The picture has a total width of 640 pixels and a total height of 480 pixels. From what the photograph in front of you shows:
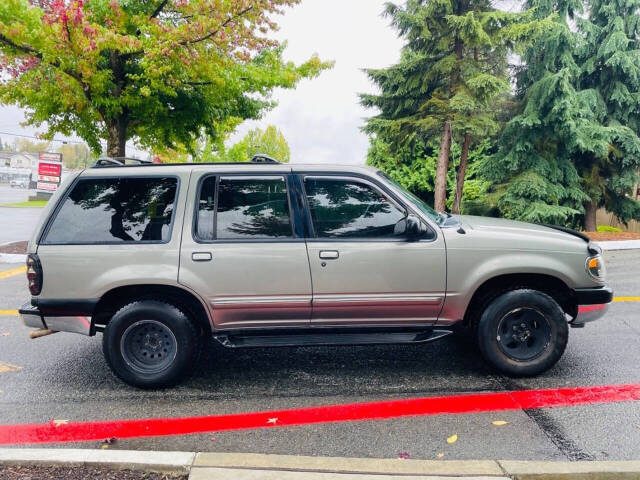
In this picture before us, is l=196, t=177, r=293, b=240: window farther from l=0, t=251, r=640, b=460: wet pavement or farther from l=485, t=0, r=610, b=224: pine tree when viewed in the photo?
l=485, t=0, r=610, b=224: pine tree

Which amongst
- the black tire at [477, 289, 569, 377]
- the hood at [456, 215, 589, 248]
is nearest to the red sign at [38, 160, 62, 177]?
the hood at [456, 215, 589, 248]

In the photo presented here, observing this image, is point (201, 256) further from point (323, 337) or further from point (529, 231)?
point (529, 231)

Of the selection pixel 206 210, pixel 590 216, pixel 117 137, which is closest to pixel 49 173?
pixel 117 137

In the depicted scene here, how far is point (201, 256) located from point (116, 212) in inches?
32.6

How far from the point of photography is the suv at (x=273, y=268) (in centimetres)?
396

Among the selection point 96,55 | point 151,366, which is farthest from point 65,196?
point 96,55

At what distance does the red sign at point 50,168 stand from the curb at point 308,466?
15661mm

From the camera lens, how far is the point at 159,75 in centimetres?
995

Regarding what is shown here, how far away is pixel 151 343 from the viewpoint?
4113mm

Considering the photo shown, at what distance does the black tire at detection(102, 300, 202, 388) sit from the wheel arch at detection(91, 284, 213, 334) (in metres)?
0.07

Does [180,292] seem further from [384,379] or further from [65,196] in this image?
[384,379]

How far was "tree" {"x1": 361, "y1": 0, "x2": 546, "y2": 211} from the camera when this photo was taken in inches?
571

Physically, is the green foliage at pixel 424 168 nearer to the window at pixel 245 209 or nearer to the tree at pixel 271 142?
the window at pixel 245 209

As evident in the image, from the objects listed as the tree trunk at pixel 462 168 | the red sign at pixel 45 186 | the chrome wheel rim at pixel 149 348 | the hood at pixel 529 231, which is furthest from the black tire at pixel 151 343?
the tree trunk at pixel 462 168
